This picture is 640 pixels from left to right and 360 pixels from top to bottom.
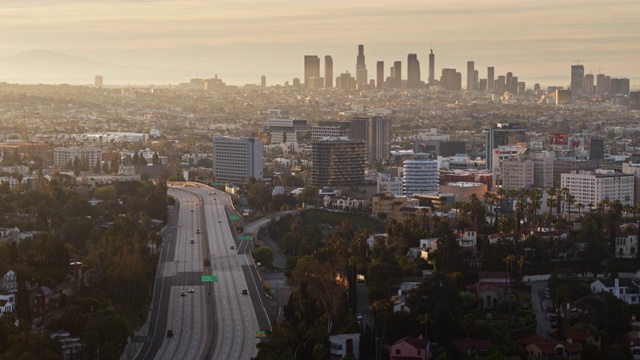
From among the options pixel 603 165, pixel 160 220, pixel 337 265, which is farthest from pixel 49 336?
pixel 603 165

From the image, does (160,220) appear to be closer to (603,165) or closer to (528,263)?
(528,263)

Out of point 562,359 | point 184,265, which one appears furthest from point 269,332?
point 184,265

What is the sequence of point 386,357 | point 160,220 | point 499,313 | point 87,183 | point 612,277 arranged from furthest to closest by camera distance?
point 87,183
point 160,220
point 612,277
point 499,313
point 386,357

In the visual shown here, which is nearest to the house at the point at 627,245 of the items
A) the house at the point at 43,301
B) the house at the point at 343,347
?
the house at the point at 343,347

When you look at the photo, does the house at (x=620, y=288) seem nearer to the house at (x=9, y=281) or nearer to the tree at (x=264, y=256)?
the tree at (x=264, y=256)

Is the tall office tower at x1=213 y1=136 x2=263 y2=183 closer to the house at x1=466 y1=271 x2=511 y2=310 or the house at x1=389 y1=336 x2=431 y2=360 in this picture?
the house at x1=466 y1=271 x2=511 y2=310

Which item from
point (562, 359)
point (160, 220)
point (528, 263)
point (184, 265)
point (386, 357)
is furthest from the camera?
point (160, 220)

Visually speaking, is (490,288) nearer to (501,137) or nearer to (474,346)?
(474,346)

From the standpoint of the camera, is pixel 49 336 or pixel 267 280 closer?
pixel 49 336
